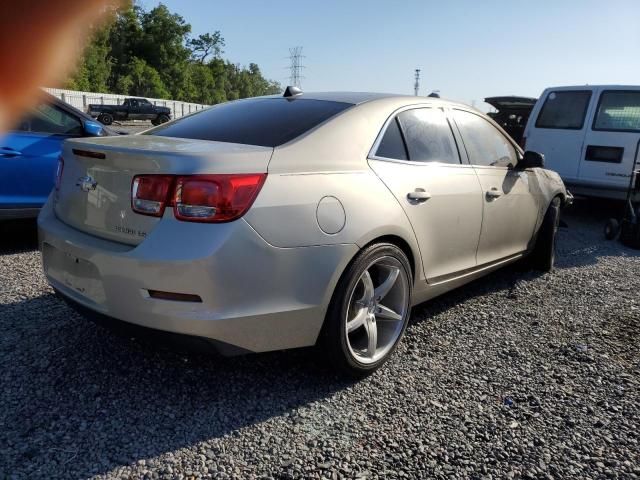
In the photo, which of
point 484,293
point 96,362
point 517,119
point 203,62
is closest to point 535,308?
point 484,293

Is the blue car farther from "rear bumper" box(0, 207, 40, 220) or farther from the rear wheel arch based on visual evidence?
the rear wheel arch

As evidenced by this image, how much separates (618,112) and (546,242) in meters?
3.82

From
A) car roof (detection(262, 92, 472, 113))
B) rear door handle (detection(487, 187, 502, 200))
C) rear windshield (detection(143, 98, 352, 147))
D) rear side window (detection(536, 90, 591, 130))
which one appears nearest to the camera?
rear windshield (detection(143, 98, 352, 147))

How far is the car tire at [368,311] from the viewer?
→ 2750mm

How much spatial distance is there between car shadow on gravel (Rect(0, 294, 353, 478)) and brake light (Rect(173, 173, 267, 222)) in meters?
0.66

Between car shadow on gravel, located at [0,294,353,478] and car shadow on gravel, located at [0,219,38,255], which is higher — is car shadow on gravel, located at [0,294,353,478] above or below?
above

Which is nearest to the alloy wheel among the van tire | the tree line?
the van tire

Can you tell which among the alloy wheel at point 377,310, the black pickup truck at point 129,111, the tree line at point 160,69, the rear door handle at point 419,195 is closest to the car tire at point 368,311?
the alloy wheel at point 377,310

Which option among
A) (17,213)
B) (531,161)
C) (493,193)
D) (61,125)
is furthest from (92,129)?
(531,161)

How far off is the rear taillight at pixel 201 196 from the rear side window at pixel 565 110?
276 inches

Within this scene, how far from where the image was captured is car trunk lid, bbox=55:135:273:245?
242 centimetres

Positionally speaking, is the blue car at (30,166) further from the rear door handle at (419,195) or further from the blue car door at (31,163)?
the rear door handle at (419,195)

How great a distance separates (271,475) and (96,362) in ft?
4.36

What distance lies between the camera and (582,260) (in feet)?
19.2
